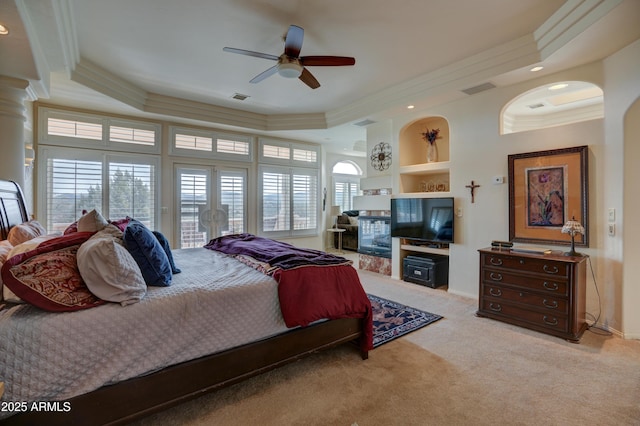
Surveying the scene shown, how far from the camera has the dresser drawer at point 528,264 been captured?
109 inches

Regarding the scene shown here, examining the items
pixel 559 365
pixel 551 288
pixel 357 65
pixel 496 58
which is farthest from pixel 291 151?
pixel 559 365

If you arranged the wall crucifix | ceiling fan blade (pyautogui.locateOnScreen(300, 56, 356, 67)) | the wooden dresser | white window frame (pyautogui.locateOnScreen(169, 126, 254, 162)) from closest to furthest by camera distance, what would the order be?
1. the wooden dresser
2. ceiling fan blade (pyautogui.locateOnScreen(300, 56, 356, 67))
3. the wall crucifix
4. white window frame (pyautogui.locateOnScreen(169, 126, 254, 162))

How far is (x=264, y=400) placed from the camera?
1.89 m

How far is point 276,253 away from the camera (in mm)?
2619

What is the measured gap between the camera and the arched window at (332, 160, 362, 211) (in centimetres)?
824

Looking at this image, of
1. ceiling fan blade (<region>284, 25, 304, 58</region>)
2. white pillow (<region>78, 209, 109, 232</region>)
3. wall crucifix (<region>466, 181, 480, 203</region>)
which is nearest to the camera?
white pillow (<region>78, 209, 109, 232</region>)

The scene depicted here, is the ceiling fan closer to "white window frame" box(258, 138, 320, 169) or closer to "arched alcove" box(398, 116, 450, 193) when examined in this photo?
"arched alcove" box(398, 116, 450, 193)

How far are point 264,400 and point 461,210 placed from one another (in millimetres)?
3469

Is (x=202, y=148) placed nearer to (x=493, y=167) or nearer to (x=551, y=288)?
(x=493, y=167)

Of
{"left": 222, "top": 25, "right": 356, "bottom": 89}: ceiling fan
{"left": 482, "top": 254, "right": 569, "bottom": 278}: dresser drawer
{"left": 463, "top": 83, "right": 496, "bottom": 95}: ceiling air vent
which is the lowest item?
{"left": 482, "top": 254, "right": 569, "bottom": 278}: dresser drawer

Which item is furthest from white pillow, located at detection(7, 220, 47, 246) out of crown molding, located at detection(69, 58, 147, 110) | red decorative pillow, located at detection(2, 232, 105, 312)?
crown molding, located at detection(69, 58, 147, 110)

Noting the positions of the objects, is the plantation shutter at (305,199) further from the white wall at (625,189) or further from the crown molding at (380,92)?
the white wall at (625,189)

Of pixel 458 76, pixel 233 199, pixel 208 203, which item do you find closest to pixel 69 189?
pixel 208 203

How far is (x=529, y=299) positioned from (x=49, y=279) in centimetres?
384
